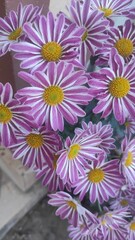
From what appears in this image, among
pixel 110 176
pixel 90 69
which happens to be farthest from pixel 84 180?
→ pixel 90 69

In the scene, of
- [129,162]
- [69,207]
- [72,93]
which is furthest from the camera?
[69,207]

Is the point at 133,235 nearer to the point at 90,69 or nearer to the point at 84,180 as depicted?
the point at 84,180

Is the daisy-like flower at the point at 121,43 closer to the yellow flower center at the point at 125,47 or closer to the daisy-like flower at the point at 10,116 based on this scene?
the yellow flower center at the point at 125,47

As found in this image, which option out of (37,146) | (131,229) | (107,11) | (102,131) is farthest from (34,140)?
(131,229)

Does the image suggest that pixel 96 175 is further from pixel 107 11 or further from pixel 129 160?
pixel 107 11

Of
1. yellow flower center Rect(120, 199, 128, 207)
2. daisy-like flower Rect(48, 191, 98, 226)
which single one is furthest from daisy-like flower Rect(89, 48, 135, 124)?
yellow flower center Rect(120, 199, 128, 207)

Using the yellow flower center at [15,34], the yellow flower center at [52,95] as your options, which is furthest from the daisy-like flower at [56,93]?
the yellow flower center at [15,34]

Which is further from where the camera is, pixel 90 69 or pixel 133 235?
pixel 133 235
